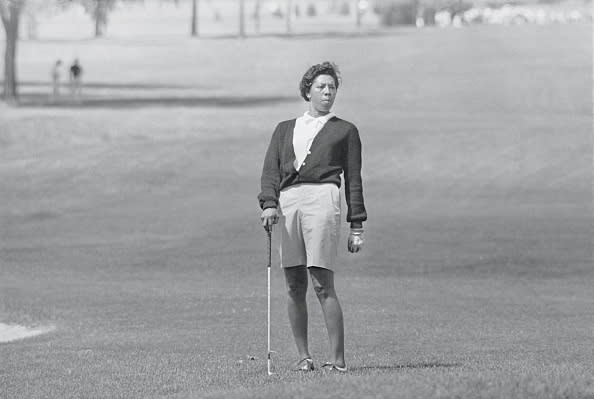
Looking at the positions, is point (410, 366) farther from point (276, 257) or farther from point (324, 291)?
point (276, 257)

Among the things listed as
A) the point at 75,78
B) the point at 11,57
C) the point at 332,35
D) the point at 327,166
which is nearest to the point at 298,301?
the point at 327,166

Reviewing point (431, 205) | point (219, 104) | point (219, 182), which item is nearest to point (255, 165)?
point (219, 182)

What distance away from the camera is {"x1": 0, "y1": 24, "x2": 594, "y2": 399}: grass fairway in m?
11.8

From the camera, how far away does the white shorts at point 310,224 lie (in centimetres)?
1055

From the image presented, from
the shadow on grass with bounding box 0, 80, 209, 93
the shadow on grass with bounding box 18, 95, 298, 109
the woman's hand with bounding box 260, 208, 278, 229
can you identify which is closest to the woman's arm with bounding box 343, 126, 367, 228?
the woman's hand with bounding box 260, 208, 278, 229

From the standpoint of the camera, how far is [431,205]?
3538 centimetres

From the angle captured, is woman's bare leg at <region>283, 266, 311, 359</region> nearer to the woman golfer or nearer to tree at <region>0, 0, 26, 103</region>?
the woman golfer

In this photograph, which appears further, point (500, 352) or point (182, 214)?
point (182, 214)

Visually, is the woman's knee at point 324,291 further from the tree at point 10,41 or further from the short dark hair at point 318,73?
the tree at point 10,41

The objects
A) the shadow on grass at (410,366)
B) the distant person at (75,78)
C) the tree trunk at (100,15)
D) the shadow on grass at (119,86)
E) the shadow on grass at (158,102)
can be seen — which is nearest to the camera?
the shadow on grass at (410,366)

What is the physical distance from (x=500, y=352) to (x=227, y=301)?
5.97 meters

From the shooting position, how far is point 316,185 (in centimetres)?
1062

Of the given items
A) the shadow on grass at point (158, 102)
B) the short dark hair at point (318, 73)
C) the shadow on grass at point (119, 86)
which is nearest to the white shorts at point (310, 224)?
the short dark hair at point (318, 73)

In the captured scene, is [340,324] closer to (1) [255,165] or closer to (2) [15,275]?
(2) [15,275]
